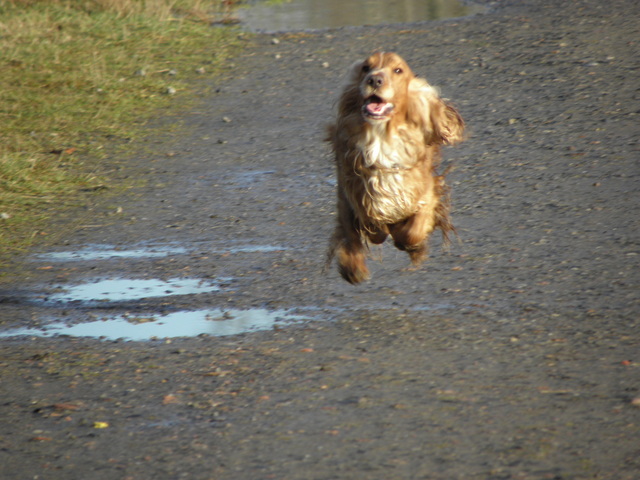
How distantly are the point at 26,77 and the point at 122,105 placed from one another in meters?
1.32

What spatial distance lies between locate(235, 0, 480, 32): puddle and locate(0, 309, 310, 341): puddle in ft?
24.7

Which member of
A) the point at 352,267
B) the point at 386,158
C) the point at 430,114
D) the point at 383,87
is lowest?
the point at 352,267

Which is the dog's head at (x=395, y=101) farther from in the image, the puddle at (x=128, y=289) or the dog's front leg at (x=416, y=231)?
the puddle at (x=128, y=289)

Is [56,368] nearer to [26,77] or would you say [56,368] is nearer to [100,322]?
[100,322]

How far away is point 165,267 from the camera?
5.43 metres

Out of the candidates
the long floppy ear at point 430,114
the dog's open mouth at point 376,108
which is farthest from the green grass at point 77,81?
the long floppy ear at point 430,114

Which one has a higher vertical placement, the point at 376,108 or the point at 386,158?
the point at 376,108

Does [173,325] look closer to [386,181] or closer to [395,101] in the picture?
[386,181]

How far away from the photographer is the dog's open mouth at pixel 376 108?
4.63 meters

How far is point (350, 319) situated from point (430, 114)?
1121mm

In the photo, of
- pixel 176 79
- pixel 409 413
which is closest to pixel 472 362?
pixel 409 413

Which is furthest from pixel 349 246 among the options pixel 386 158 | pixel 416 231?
pixel 386 158

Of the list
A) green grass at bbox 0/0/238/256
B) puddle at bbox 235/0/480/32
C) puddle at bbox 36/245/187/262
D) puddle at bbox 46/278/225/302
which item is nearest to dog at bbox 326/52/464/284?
puddle at bbox 46/278/225/302

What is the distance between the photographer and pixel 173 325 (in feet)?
15.3
